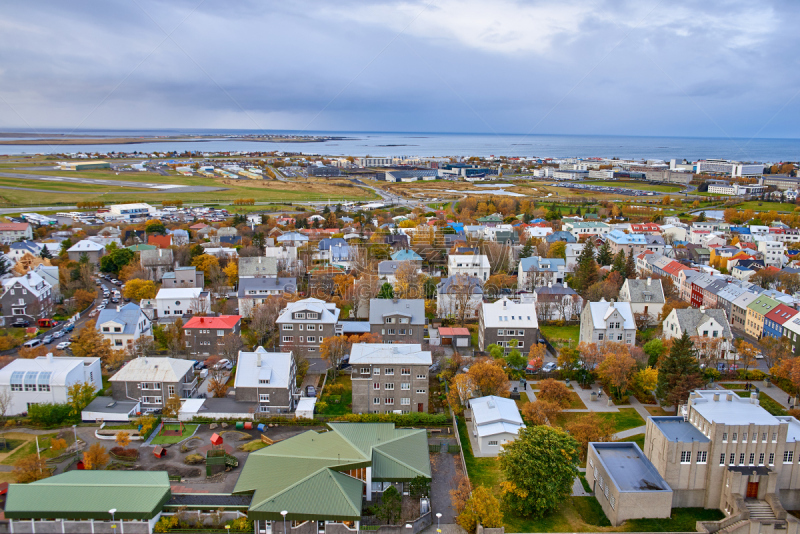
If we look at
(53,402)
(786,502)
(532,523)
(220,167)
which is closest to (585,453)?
(532,523)

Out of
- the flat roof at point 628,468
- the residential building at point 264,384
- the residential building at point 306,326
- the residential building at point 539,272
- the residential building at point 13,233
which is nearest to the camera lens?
the flat roof at point 628,468

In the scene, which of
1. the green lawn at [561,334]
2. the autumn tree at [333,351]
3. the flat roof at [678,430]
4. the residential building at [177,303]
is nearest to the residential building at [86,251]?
the residential building at [177,303]

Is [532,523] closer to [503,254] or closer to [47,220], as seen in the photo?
[503,254]

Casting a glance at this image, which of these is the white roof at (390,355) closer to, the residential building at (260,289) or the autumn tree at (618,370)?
the autumn tree at (618,370)

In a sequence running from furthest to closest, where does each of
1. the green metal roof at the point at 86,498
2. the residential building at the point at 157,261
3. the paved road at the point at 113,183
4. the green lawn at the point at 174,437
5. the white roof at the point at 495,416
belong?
1. the paved road at the point at 113,183
2. the residential building at the point at 157,261
3. the green lawn at the point at 174,437
4. the white roof at the point at 495,416
5. the green metal roof at the point at 86,498

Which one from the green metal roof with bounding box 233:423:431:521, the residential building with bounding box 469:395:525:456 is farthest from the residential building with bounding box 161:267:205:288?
the residential building with bounding box 469:395:525:456

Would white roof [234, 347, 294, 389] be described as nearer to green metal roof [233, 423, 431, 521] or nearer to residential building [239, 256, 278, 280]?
green metal roof [233, 423, 431, 521]
